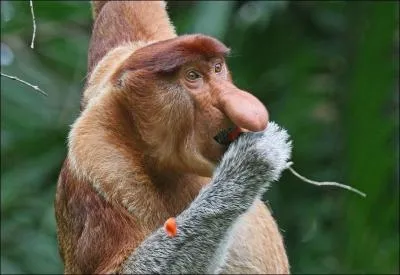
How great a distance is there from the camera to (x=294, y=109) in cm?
630

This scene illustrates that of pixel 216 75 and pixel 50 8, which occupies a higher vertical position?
pixel 216 75

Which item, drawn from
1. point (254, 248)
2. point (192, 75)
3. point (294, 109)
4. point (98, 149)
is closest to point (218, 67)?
point (192, 75)

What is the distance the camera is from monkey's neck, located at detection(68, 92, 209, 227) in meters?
3.80

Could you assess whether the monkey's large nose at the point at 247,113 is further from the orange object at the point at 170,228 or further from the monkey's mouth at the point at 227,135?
the orange object at the point at 170,228

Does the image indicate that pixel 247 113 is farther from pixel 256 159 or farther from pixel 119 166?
pixel 119 166

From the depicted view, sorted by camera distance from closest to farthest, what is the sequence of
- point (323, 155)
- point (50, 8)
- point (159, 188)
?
point (159, 188)
point (50, 8)
point (323, 155)

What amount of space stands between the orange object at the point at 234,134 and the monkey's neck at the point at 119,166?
1.12ft

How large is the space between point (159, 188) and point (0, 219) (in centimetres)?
222

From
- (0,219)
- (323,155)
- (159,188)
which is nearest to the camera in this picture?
(159,188)

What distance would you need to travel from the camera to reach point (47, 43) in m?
6.16

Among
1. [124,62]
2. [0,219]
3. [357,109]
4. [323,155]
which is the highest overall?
[124,62]

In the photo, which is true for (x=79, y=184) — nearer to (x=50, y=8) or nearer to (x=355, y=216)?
(x=50, y=8)

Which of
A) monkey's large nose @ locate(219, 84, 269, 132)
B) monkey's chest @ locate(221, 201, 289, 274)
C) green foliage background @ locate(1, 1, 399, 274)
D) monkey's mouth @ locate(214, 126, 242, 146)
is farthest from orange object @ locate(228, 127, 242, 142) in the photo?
green foliage background @ locate(1, 1, 399, 274)

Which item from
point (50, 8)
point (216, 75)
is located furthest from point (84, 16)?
point (216, 75)
